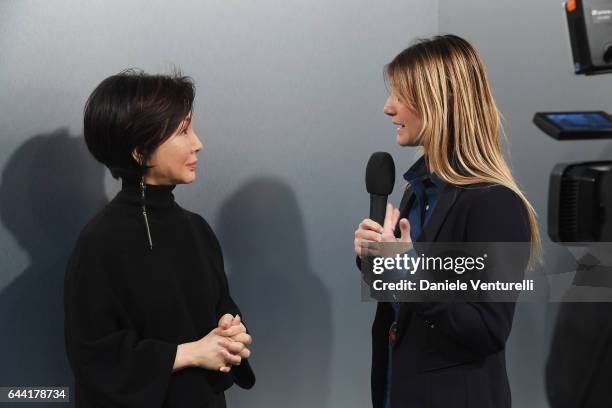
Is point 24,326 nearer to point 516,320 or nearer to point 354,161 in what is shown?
point 354,161

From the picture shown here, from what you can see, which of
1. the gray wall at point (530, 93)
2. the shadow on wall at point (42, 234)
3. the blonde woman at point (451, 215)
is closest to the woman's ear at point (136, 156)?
the shadow on wall at point (42, 234)

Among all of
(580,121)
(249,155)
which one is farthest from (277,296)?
(580,121)

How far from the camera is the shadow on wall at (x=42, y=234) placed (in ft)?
5.60

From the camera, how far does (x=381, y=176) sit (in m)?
1.41

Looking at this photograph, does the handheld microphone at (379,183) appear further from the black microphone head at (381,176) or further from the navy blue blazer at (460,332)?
the navy blue blazer at (460,332)

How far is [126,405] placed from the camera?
1327 mm

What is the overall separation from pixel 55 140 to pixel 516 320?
1.46m

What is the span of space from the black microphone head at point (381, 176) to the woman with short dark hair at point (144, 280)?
0.40 metres

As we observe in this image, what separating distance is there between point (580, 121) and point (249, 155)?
1.10 metres

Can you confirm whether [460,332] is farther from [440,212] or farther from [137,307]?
[137,307]

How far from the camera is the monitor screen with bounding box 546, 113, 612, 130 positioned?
100cm

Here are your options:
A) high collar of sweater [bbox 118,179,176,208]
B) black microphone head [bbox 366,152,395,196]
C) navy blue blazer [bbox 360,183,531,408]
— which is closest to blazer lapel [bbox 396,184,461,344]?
navy blue blazer [bbox 360,183,531,408]

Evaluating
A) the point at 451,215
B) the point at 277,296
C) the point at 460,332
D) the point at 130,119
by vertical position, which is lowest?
the point at 277,296

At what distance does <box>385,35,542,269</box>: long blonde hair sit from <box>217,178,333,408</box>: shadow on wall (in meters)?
0.68
